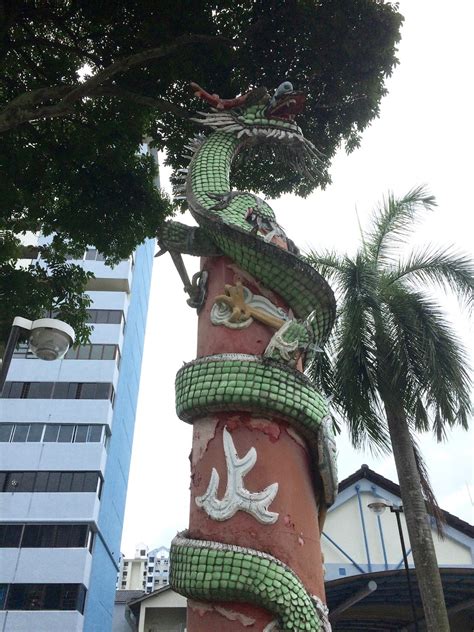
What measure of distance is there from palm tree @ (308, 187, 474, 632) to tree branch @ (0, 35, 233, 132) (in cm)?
417

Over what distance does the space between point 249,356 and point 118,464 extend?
2321 centimetres

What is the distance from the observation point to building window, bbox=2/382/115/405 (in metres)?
24.0

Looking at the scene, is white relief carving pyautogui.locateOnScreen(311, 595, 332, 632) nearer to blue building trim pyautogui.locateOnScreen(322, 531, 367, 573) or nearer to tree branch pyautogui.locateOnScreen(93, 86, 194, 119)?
tree branch pyautogui.locateOnScreen(93, 86, 194, 119)

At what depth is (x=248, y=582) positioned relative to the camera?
351 centimetres

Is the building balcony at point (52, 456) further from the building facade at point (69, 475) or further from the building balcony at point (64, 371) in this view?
the building balcony at point (64, 371)

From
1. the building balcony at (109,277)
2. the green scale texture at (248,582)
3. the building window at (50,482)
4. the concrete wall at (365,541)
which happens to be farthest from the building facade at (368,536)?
the building balcony at (109,277)

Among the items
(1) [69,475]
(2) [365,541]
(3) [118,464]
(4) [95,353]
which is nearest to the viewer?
(2) [365,541]

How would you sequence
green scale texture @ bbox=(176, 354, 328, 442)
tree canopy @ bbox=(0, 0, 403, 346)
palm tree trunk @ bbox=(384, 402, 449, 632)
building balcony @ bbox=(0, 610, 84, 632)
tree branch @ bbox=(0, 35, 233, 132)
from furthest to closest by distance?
1. building balcony @ bbox=(0, 610, 84, 632)
2. palm tree trunk @ bbox=(384, 402, 449, 632)
3. tree canopy @ bbox=(0, 0, 403, 346)
4. tree branch @ bbox=(0, 35, 233, 132)
5. green scale texture @ bbox=(176, 354, 328, 442)

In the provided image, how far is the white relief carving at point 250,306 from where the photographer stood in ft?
15.5

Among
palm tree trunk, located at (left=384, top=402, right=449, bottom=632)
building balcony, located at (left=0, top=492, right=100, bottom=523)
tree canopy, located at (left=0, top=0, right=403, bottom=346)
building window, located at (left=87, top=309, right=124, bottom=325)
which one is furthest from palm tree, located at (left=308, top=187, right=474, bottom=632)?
building window, located at (left=87, top=309, right=124, bottom=325)

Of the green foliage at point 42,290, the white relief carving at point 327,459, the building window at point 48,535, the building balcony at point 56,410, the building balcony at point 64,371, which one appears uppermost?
the building balcony at point 64,371

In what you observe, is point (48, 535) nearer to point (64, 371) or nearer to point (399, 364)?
point (64, 371)

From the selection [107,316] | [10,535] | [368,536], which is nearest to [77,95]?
[368,536]

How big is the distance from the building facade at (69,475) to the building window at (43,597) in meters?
0.03
